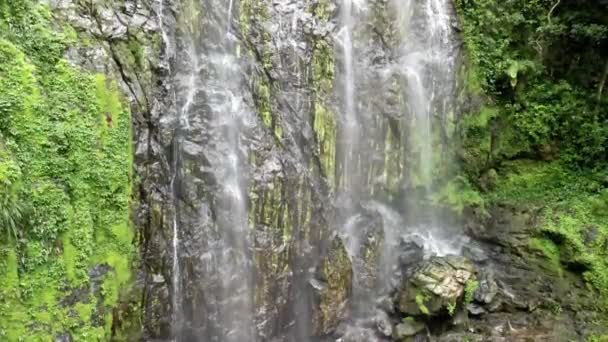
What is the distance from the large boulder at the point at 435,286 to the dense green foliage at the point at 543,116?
2125 mm

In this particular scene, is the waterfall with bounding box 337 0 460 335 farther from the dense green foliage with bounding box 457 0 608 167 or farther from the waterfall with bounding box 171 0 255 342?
the waterfall with bounding box 171 0 255 342

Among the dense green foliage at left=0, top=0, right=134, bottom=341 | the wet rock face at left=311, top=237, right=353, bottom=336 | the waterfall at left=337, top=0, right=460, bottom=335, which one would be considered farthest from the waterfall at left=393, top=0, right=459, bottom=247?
the dense green foliage at left=0, top=0, right=134, bottom=341

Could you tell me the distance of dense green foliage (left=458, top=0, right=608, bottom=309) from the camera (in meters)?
11.2

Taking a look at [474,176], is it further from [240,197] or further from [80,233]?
[80,233]

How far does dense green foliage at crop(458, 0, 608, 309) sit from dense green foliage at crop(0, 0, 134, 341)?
900 centimetres

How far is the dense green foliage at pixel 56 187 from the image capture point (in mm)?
7066

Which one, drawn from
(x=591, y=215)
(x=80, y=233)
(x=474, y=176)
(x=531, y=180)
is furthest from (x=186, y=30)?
(x=591, y=215)

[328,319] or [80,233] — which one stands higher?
[80,233]

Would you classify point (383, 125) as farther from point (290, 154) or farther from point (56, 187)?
point (56, 187)

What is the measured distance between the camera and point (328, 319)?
35.0 feet

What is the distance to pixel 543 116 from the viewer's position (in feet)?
39.7

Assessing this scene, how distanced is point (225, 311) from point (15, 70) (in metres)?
5.89

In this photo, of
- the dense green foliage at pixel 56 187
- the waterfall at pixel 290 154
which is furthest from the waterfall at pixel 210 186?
the dense green foliage at pixel 56 187

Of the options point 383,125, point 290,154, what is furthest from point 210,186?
point 383,125
